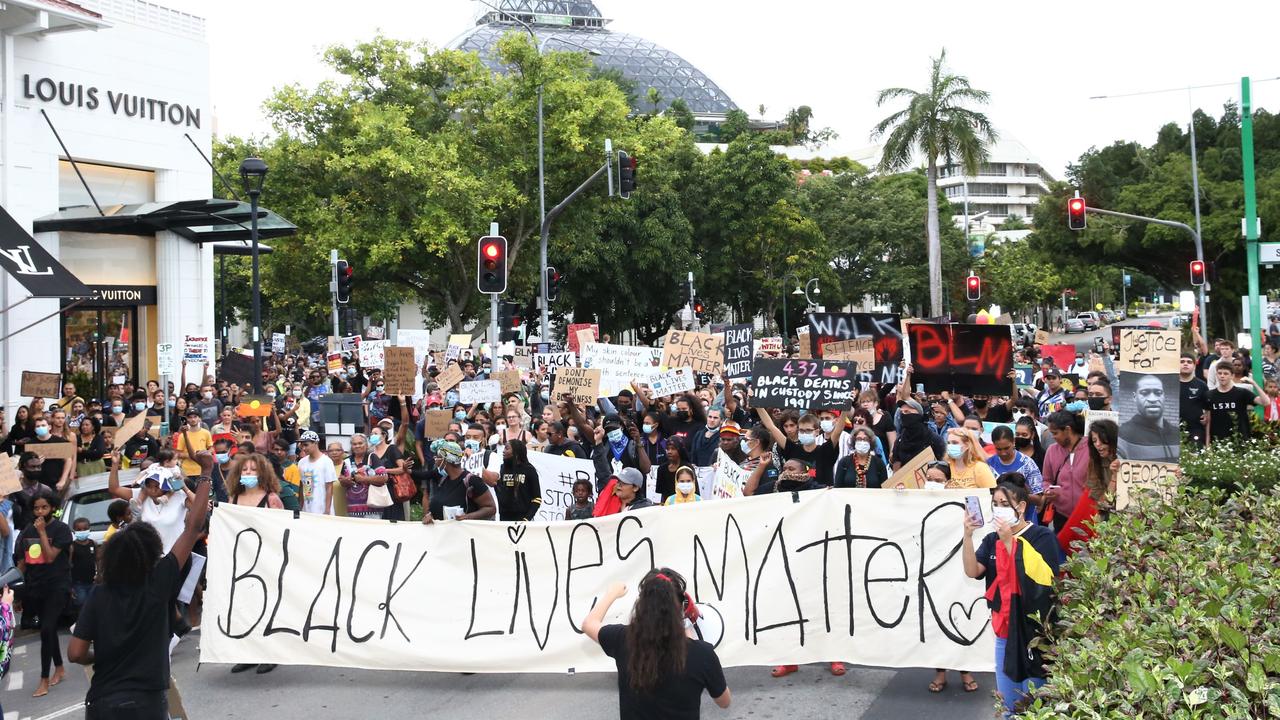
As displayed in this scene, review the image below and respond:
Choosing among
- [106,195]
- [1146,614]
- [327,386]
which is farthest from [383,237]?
[1146,614]

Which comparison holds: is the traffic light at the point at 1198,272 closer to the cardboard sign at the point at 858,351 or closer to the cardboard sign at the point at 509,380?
the cardboard sign at the point at 858,351

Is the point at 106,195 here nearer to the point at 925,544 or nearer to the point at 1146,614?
the point at 925,544

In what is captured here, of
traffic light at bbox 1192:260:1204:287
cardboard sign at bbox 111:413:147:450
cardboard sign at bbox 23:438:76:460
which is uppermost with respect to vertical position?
traffic light at bbox 1192:260:1204:287

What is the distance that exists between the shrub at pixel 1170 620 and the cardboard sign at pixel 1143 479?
590 mm

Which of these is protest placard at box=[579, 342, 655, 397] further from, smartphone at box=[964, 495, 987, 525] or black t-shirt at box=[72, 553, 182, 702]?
black t-shirt at box=[72, 553, 182, 702]

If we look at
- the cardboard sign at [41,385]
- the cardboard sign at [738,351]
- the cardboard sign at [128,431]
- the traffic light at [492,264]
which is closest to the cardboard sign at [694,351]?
the cardboard sign at [738,351]

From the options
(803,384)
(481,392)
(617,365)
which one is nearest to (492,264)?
(481,392)

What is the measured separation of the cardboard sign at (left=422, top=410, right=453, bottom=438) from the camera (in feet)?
45.6

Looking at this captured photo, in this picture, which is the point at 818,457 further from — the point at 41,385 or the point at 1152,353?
the point at 41,385

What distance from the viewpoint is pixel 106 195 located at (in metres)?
26.2

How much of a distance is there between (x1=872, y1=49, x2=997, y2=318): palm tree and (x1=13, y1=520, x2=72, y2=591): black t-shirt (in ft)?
127

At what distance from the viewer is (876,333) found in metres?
15.8

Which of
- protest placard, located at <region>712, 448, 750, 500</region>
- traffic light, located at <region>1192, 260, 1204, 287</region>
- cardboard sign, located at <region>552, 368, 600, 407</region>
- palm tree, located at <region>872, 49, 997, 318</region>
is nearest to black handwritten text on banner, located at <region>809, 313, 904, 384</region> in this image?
cardboard sign, located at <region>552, 368, 600, 407</region>

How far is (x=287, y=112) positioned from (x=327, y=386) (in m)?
19.2
